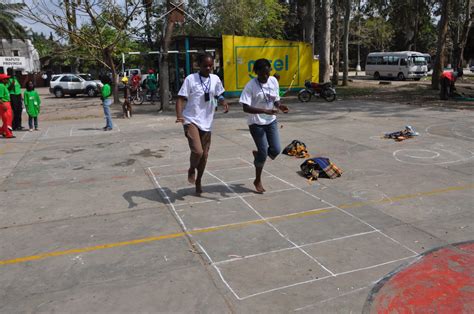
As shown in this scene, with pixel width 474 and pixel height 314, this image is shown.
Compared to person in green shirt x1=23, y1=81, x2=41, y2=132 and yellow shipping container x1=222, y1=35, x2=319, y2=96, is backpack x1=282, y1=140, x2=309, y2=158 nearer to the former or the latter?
person in green shirt x1=23, y1=81, x2=41, y2=132

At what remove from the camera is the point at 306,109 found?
1667 cm

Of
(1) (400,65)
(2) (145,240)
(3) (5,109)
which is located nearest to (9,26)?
(1) (400,65)

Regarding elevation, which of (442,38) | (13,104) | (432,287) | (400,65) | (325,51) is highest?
(442,38)

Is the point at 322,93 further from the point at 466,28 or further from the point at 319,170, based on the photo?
the point at 319,170

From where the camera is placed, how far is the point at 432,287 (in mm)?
3453

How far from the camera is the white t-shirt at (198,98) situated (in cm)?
544

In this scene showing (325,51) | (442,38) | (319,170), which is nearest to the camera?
(319,170)

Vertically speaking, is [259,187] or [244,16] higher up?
[244,16]

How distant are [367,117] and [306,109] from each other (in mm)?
3296

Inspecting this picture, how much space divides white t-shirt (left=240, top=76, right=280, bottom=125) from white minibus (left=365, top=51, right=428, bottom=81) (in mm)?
33275

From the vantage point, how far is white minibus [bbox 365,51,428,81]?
116 ft

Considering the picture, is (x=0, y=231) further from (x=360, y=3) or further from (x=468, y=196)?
(x=360, y=3)

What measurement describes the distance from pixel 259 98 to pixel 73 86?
2707cm

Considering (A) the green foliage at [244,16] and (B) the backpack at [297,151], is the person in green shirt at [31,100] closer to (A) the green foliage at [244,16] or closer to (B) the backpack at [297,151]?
(B) the backpack at [297,151]
